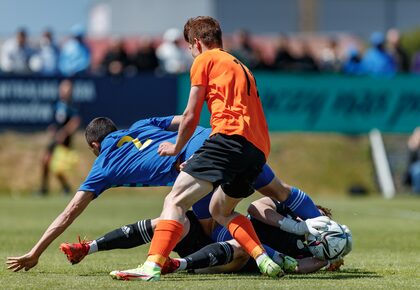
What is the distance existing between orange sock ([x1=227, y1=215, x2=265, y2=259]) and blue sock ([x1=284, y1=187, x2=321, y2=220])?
0.60 metres

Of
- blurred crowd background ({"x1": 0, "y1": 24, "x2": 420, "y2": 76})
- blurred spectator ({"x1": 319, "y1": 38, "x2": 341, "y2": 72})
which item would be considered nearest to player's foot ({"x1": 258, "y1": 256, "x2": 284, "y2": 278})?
blurred crowd background ({"x1": 0, "y1": 24, "x2": 420, "y2": 76})

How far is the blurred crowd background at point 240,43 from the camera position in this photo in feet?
83.2

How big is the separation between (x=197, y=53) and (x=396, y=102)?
16.4 metres

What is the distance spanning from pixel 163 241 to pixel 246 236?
0.70 m

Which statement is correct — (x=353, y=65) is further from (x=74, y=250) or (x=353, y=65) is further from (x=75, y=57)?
(x=74, y=250)

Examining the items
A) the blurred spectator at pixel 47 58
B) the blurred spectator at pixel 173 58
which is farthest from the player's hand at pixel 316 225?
the blurred spectator at pixel 173 58

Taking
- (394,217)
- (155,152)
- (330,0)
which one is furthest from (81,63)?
(330,0)

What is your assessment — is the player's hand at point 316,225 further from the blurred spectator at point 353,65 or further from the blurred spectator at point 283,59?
the blurred spectator at point 283,59

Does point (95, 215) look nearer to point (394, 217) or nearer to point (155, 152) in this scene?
point (394, 217)

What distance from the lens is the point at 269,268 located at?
350 inches

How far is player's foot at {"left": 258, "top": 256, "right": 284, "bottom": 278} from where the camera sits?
891 centimetres

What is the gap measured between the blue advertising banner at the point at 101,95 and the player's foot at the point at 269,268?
15378 millimetres

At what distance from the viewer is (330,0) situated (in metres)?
64.9

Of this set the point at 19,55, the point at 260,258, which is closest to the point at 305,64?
the point at 19,55
